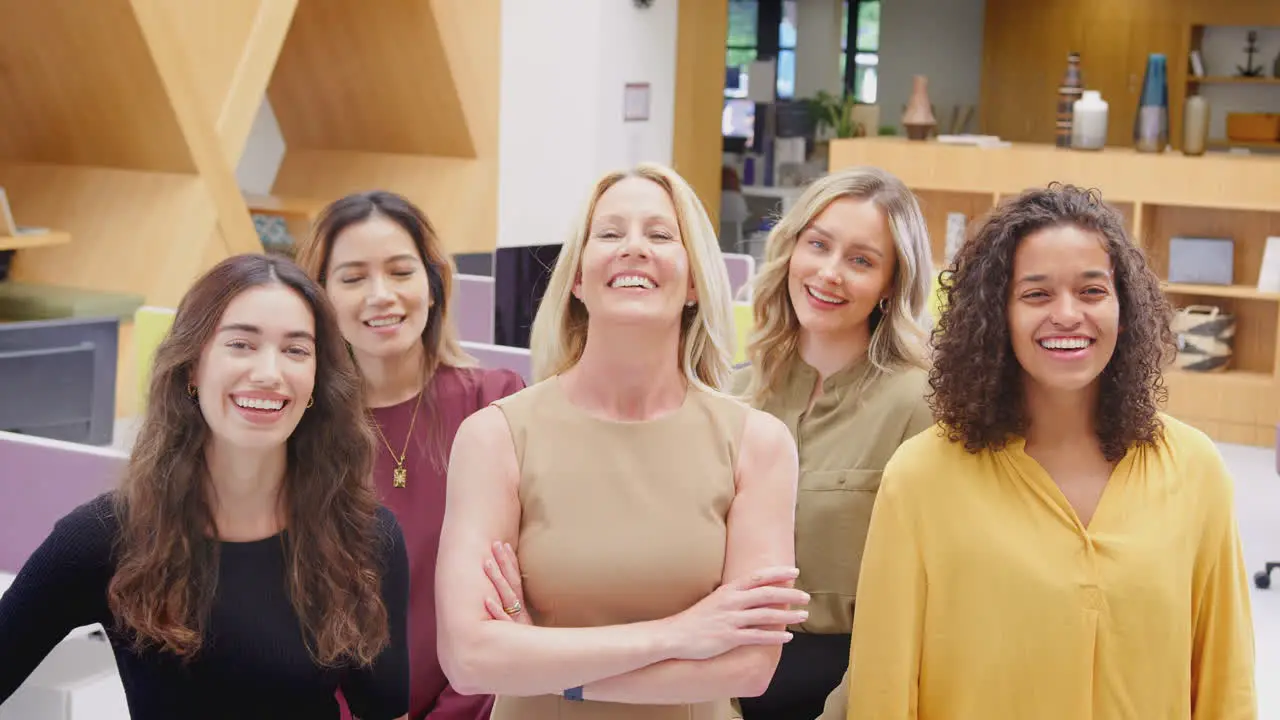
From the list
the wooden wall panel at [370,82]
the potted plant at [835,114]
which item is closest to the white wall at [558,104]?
the wooden wall panel at [370,82]

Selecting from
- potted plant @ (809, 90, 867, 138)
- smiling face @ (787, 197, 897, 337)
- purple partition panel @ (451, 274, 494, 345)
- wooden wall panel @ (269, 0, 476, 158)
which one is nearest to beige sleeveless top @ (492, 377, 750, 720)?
smiling face @ (787, 197, 897, 337)

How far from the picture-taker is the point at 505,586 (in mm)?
1754

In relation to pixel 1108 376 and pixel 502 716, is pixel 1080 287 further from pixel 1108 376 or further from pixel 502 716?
pixel 502 716

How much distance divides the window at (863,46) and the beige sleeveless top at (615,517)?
13.8 m

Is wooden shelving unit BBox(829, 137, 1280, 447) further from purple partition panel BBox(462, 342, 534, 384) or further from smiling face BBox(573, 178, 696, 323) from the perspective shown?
smiling face BBox(573, 178, 696, 323)

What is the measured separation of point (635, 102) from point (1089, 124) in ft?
8.63

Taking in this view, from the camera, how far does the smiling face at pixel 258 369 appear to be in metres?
1.85

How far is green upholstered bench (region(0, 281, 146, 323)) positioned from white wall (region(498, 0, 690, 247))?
8.86 ft

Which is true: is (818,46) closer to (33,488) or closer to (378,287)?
(33,488)

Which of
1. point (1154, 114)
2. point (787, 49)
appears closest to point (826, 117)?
point (787, 49)

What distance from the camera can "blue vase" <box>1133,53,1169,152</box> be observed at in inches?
311

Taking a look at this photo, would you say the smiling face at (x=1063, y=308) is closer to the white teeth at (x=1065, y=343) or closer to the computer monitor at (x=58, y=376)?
the white teeth at (x=1065, y=343)

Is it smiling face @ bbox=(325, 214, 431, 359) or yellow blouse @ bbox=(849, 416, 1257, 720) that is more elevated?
smiling face @ bbox=(325, 214, 431, 359)

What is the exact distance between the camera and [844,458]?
2279 mm
